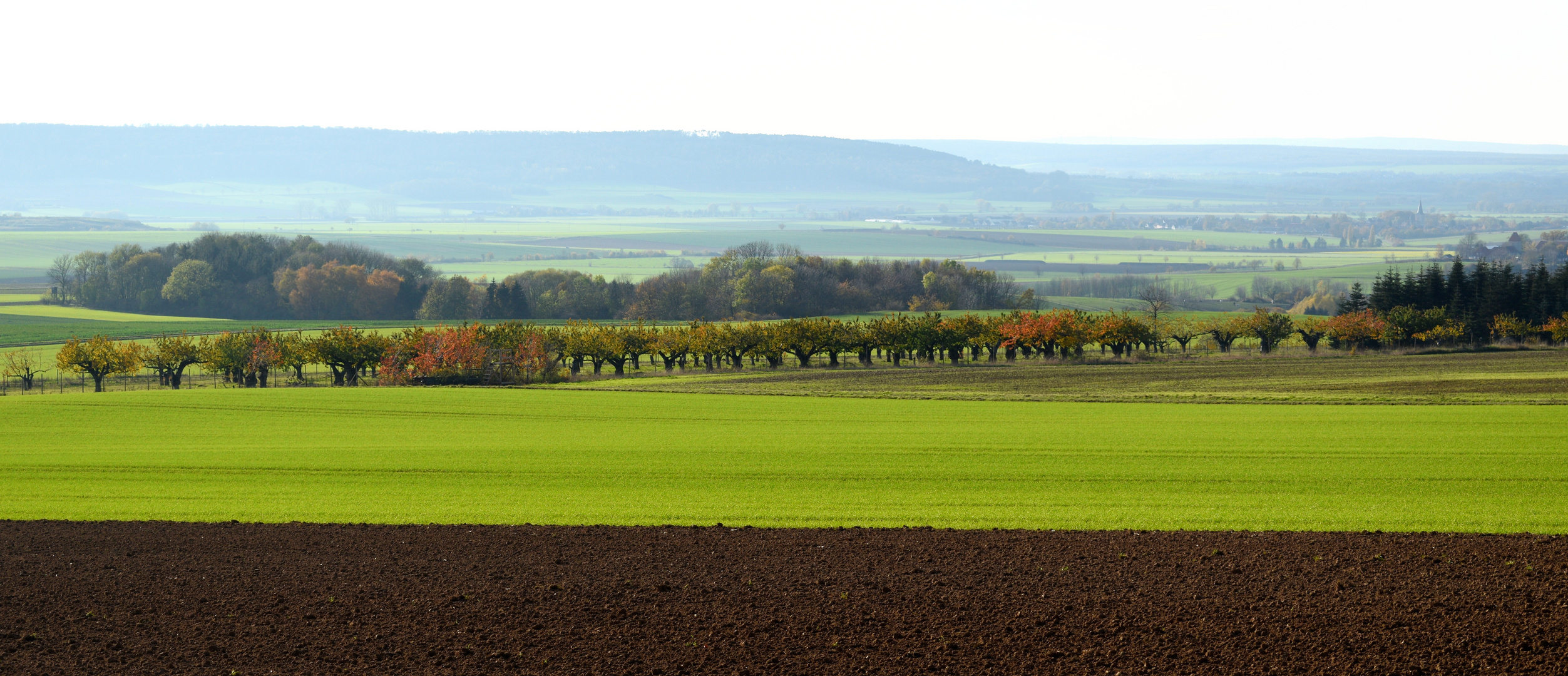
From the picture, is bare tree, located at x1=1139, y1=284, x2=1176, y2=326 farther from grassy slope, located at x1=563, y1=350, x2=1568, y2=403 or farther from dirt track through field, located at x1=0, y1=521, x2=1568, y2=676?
dirt track through field, located at x1=0, y1=521, x2=1568, y2=676

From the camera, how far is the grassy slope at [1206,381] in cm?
4550

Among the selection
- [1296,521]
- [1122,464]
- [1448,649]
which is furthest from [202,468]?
[1448,649]

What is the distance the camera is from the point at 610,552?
701 inches

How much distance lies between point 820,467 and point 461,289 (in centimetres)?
10968

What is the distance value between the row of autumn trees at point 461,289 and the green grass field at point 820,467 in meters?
84.8

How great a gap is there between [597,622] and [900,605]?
3.87 m

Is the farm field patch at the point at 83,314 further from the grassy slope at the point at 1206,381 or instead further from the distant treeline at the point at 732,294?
the grassy slope at the point at 1206,381

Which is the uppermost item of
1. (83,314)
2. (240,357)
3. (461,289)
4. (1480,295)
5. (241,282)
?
(241,282)

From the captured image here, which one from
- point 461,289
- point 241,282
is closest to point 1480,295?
point 461,289

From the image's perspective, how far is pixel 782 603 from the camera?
14914 mm

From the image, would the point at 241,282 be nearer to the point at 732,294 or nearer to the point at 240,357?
the point at 732,294

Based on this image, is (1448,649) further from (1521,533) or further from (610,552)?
(610,552)

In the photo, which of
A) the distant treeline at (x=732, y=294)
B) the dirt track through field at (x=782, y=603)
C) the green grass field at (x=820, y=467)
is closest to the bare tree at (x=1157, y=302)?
the distant treeline at (x=732, y=294)

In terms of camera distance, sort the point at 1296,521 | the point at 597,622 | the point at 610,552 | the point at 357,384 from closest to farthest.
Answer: the point at 597,622, the point at 610,552, the point at 1296,521, the point at 357,384
